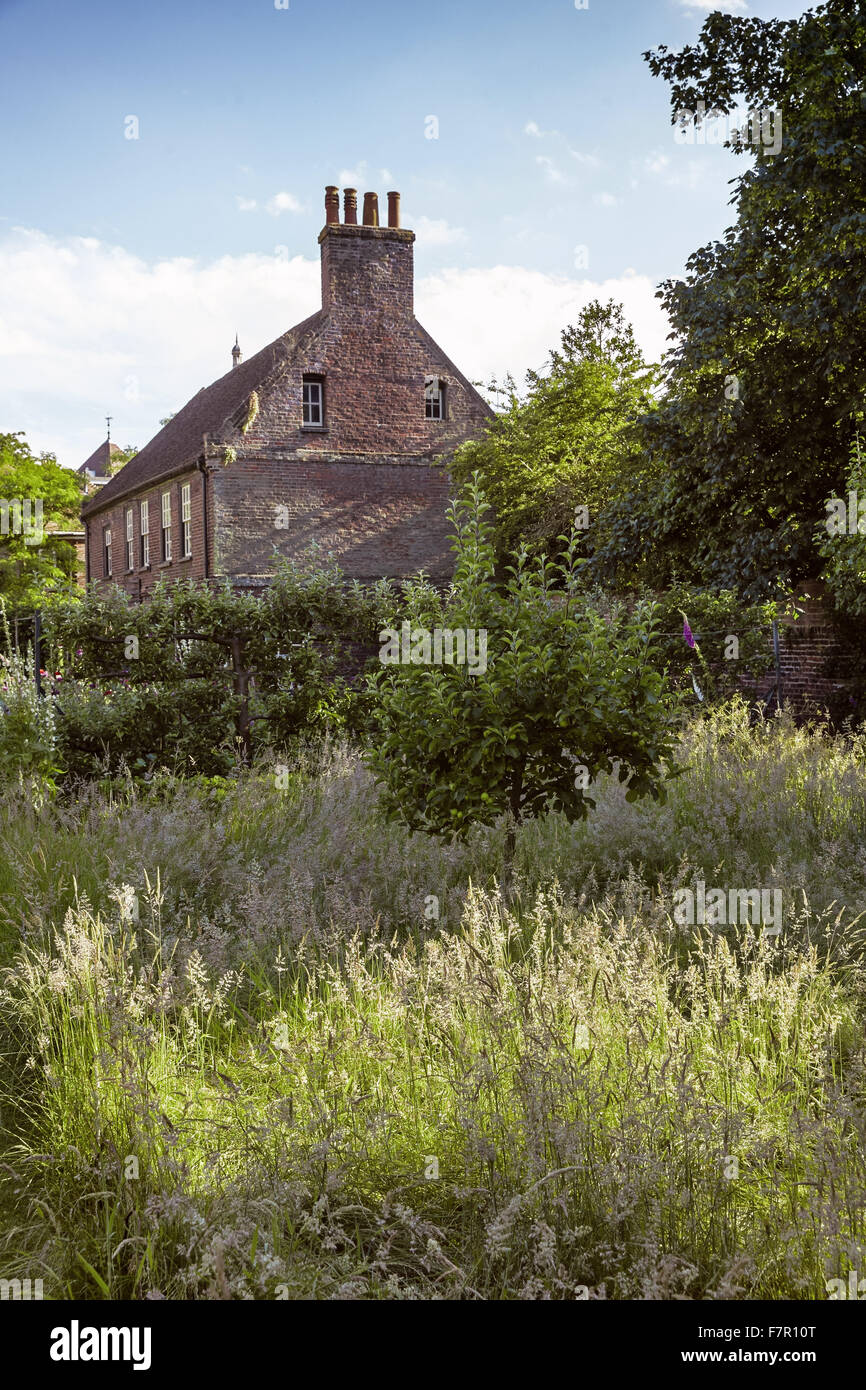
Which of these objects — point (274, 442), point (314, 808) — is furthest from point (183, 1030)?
point (274, 442)

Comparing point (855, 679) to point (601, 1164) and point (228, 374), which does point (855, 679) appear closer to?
point (601, 1164)

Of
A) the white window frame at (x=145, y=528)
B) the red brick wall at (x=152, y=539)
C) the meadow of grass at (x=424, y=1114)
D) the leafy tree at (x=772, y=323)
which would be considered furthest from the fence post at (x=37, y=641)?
the white window frame at (x=145, y=528)

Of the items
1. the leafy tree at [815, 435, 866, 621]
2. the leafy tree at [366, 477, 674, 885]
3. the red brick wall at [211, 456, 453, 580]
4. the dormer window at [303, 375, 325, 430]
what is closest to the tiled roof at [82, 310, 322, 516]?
the dormer window at [303, 375, 325, 430]

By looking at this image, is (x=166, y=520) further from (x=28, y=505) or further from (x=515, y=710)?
(x=515, y=710)

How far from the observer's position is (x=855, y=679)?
17.7m

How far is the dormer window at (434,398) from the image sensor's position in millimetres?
30531

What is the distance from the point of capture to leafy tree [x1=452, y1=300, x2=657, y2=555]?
27.5 m

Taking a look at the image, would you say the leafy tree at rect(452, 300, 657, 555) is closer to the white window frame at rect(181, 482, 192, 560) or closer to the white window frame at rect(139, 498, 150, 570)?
the white window frame at rect(181, 482, 192, 560)

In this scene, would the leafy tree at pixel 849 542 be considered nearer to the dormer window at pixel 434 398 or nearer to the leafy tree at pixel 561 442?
the leafy tree at pixel 561 442

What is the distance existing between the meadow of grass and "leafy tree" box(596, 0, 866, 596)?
13.3m

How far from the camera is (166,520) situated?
33.2 meters

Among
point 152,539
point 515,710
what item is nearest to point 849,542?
point 515,710

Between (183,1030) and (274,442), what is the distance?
26.0 meters
